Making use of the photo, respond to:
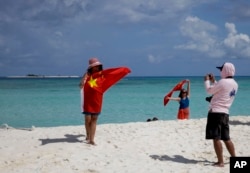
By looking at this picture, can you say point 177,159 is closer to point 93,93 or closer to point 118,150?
point 118,150

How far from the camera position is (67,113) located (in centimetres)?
2361

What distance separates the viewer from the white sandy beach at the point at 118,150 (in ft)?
22.3

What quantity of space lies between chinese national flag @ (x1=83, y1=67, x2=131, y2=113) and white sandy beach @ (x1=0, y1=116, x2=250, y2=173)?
0.81 m

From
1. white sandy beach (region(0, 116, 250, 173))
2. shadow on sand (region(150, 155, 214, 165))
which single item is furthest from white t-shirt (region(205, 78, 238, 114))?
shadow on sand (region(150, 155, 214, 165))

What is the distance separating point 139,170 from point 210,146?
90.9 inches

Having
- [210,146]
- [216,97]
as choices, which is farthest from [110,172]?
[210,146]

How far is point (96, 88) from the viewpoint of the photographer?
801 cm

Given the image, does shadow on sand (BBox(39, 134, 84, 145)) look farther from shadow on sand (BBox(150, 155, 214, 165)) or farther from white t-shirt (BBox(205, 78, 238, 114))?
white t-shirt (BBox(205, 78, 238, 114))

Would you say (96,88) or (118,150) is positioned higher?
(96,88)

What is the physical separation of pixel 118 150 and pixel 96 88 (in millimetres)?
1349

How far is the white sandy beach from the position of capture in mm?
6809

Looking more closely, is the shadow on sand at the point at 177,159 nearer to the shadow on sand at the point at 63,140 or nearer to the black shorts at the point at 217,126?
the black shorts at the point at 217,126

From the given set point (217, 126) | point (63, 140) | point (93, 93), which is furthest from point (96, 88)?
point (217, 126)

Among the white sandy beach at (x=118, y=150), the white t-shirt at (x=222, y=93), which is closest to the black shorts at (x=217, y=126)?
the white t-shirt at (x=222, y=93)
